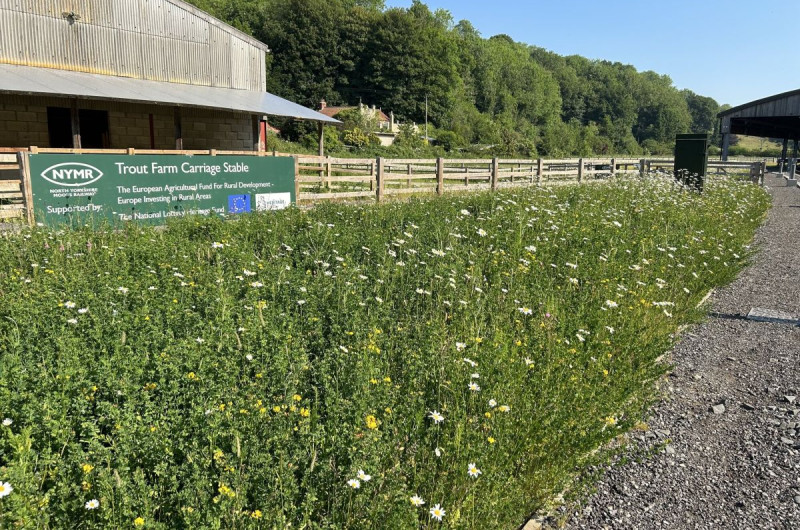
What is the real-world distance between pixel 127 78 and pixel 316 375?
19.3 meters

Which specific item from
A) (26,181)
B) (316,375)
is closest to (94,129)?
(26,181)

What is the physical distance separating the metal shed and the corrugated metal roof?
3113 cm

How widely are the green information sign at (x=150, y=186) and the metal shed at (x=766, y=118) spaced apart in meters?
36.2

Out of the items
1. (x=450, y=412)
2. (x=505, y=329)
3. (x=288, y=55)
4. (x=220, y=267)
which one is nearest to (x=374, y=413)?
(x=450, y=412)

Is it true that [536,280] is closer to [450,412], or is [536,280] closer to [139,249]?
[450,412]

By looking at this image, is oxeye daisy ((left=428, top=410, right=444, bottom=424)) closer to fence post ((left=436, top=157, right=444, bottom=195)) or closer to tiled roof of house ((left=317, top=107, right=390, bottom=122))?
fence post ((left=436, top=157, right=444, bottom=195))

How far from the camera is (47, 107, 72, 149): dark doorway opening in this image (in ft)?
62.6

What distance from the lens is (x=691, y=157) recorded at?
1966cm

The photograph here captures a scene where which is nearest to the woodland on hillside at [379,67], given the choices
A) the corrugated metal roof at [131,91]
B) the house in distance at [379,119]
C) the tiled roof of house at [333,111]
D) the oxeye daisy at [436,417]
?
the house in distance at [379,119]

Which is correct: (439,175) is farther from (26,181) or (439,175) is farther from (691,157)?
(26,181)

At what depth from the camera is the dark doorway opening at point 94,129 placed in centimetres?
2014

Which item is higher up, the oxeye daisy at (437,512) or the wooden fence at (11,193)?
the wooden fence at (11,193)

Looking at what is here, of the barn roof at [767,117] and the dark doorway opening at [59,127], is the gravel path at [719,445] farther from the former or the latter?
the barn roof at [767,117]

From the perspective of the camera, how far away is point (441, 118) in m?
90.6
